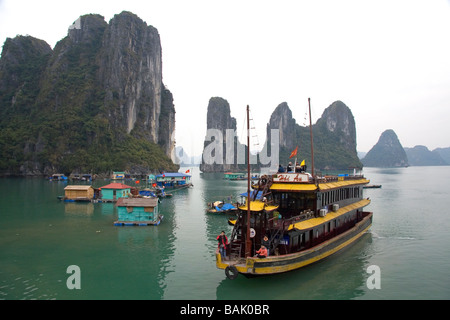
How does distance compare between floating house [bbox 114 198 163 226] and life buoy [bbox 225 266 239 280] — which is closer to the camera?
life buoy [bbox 225 266 239 280]

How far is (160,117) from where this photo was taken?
13625cm

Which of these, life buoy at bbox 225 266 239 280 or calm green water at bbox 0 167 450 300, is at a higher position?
life buoy at bbox 225 266 239 280

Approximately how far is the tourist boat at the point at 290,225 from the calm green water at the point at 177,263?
102cm

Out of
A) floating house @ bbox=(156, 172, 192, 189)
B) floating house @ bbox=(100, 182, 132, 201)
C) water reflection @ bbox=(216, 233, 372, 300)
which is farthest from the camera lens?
floating house @ bbox=(156, 172, 192, 189)

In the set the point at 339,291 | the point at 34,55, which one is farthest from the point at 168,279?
the point at 34,55

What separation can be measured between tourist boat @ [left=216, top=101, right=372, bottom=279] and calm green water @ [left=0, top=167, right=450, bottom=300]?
3.36 ft

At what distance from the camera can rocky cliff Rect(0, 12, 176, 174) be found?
99.1 meters

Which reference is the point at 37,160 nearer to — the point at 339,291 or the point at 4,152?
the point at 4,152

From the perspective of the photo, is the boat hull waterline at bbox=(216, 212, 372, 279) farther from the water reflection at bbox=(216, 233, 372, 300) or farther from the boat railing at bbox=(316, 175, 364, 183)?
the boat railing at bbox=(316, 175, 364, 183)

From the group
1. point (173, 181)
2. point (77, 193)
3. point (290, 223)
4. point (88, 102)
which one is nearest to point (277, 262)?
point (290, 223)

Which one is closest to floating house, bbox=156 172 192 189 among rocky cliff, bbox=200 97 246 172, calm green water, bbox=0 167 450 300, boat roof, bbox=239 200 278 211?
calm green water, bbox=0 167 450 300

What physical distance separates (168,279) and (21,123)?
→ 386ft

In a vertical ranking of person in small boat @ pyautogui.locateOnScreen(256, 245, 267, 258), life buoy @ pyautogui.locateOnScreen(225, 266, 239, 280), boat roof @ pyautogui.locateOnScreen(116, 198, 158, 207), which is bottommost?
life buoy @ pyautogui.locateOnScreen(225, 266, 239, 280)

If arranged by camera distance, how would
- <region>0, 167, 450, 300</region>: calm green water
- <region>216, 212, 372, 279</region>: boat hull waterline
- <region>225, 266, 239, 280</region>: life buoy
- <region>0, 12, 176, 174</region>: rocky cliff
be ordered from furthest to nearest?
<region>0, 12, 176, 174</region>: rocky cliff → <region>0, 167, 450, 300</region>: calm green water → <region>216, 212, 372, 279</region>: boat hull waterline → <region>225, 266, 239, 280</region>: life buoy
